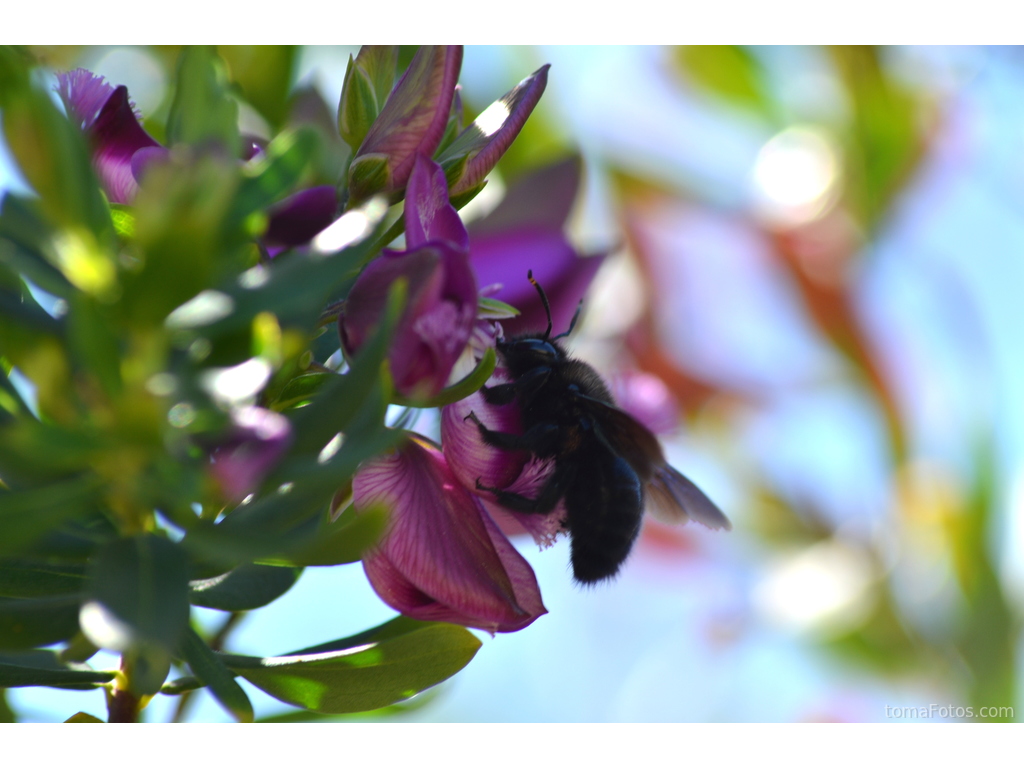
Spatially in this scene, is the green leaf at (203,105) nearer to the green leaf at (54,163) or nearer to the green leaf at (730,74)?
the green leaf at (54,163)

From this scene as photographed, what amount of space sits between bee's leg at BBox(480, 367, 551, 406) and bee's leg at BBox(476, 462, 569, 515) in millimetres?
81

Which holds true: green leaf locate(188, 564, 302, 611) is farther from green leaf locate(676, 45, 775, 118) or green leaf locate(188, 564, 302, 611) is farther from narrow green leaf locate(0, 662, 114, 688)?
green leaf locate(676, 45, 775, 118)

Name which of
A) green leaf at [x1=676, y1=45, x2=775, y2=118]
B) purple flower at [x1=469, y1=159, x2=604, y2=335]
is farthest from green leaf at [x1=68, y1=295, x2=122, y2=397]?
green leaf at [x1=676, y1=45, x2=775, y2=118]

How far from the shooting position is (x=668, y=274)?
2.36m

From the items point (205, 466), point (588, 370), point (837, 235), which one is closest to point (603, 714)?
point (837, 235)

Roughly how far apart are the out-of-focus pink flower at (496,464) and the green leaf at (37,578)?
0.25 meters

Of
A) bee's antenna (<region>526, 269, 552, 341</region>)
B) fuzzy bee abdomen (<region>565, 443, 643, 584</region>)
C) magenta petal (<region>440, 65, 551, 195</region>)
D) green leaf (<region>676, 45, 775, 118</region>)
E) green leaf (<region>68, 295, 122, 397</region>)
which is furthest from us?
green leaf (<region>676, 45, 775, 118</region>)

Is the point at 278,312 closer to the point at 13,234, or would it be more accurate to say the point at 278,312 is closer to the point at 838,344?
A: the point at 13,234

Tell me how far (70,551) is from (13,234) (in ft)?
0.62

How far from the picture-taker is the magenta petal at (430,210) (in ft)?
1.97

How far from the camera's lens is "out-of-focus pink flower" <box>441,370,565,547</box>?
0.71 meters

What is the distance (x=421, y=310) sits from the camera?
549mm

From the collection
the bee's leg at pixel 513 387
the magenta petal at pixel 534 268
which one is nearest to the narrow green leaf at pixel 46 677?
the bee's leg at pixel 513 387

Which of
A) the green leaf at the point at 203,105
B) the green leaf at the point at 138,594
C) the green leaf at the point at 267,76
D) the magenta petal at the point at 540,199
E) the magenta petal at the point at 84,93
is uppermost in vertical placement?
the green leaf at the point at 267,76
